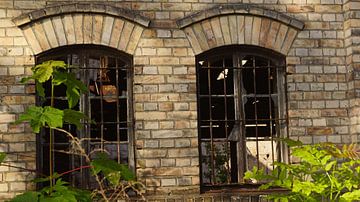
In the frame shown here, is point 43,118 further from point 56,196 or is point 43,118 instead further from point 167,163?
point 167,163

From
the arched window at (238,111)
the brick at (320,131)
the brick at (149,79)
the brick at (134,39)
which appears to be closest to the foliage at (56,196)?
the brick at (149,79)

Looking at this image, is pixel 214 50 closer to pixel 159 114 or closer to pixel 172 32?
pixel 172 32

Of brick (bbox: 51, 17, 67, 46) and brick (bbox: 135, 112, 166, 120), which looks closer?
brick (bbox: 51, 17, 67, 46)

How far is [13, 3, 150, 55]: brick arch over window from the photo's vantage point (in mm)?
5672

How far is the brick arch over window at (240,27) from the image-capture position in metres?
6.00

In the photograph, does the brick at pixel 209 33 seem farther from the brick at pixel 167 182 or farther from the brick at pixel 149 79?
the brick at pixel 167 182

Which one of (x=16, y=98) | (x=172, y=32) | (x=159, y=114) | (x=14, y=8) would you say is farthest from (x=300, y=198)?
(x=14, y=8)

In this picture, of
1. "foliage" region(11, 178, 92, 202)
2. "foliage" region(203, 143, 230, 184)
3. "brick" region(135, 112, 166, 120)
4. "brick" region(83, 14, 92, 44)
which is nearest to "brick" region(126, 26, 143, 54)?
"brick" region(83, 14, 92, 44)

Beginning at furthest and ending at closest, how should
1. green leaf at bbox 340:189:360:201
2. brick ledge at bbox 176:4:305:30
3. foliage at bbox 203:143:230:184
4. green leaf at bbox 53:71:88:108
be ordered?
foliage at bbox 203:143:230:184, brick ledge at bbox 176:4:305:30, green leaf at bbox 340:189:360:201, green leaf at bbox 53:71:88:108

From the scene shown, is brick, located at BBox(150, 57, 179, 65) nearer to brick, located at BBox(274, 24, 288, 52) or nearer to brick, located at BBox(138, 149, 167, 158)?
brick, located at BBox(138, 149, 167, 158)

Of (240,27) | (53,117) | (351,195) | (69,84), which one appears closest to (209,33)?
(240,27)

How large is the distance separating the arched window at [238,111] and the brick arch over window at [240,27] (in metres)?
0.14

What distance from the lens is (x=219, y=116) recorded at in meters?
6.17

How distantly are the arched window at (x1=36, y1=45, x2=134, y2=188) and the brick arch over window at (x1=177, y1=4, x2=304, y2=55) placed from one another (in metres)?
0.83
